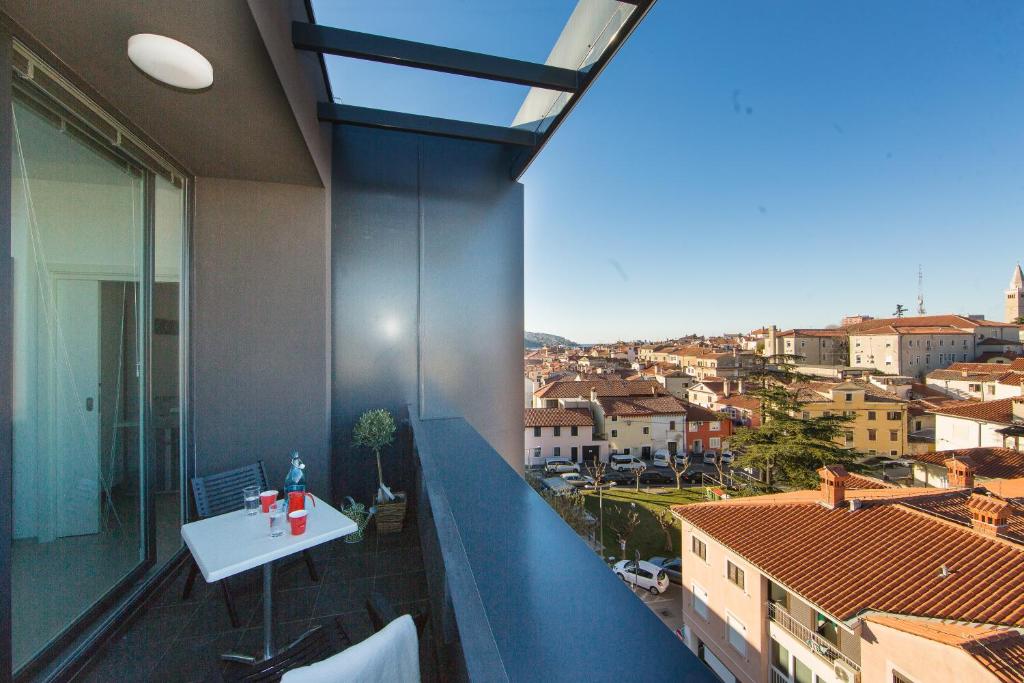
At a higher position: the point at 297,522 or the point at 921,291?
the point at 921,291

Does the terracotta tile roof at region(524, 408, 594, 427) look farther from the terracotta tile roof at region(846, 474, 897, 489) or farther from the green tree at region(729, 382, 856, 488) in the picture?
the terracotta tile roof at region(846, 474, 897, 489)

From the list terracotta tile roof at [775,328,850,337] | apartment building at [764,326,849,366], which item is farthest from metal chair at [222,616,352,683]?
terracotta tile roof at [775,328,850,337]

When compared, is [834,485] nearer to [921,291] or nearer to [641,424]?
[921,291]

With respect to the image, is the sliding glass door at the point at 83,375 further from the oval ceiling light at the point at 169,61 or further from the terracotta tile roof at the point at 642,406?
the terracotta tile roof at the point at 642,406

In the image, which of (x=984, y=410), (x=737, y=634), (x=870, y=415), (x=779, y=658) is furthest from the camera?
(x=870, y=415)

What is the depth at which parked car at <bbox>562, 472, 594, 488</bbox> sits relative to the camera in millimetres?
16609

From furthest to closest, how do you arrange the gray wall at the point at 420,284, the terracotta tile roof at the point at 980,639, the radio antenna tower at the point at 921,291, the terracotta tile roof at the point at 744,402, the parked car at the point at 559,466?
the parked car at the point at 559,466 < the terracotta tile roof at the point at 744,402 < the radio antenna tower at the point at 921,291 < the gray wall at the point at 420,284 < the terracotta tile roof at the point at 980,639

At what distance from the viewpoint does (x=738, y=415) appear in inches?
505

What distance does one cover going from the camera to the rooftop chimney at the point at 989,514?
3.12 metres

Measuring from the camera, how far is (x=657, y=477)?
654 inches

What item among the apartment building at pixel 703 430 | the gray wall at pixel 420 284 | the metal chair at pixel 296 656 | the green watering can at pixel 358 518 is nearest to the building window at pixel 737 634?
the gray wall at pixel 420 284

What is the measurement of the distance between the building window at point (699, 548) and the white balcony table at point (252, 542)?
4811 millimetres

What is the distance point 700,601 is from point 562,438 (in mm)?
12632

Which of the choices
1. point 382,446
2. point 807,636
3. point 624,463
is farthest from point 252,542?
point 624,463
